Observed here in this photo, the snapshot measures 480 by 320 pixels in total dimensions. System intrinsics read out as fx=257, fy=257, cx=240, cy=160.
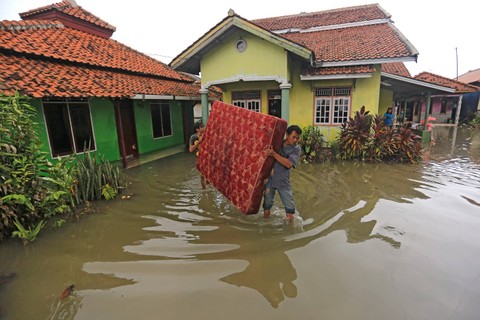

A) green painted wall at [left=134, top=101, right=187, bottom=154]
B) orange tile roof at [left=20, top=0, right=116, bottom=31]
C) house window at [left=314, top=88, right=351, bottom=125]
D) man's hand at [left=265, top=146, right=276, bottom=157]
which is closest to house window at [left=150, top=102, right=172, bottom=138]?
green painted wall at [left=134, top=101, right=187, bottom=154]

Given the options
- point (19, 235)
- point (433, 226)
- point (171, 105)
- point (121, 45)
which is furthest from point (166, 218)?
point (121, 45)

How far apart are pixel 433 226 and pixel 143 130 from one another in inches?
376

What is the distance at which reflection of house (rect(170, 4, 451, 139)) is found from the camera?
8742 mm

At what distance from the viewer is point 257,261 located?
329 cm

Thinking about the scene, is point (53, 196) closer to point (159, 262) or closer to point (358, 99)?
point (159, 262)

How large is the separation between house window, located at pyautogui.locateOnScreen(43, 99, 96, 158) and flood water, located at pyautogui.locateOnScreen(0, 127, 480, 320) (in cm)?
329

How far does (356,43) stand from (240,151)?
8.80 metres

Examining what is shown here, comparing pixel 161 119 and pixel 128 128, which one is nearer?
pixel 128 128

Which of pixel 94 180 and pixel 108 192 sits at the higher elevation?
pixel 94 180

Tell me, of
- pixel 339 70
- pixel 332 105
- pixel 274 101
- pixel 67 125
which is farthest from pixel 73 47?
pixel 332 105

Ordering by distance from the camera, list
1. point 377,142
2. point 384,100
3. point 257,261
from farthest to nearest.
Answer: point 384,100
point 377,142
point 257,261

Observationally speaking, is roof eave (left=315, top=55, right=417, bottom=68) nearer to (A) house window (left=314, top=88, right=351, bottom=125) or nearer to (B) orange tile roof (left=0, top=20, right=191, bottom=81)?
→ (A) house window (left=314, top=88, right=351, bottom=125)

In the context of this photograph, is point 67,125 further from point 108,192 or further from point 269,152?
point 269,152

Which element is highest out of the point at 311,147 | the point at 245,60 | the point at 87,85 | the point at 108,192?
the point at 245,60
